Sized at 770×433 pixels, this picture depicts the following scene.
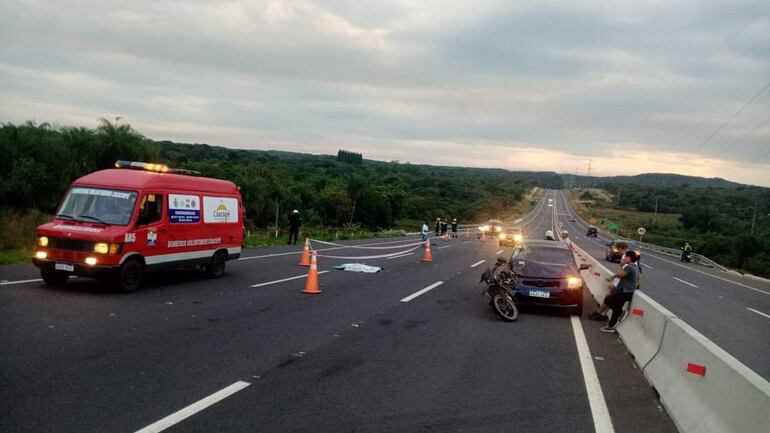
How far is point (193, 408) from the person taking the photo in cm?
531

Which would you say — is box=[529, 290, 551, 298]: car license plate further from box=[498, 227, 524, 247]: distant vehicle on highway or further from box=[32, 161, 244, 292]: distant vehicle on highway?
box=[498, 227, 524, 247]: distant vehicle on highway

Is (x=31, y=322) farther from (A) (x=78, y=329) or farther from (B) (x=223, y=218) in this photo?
(B) (x=223, y=218)

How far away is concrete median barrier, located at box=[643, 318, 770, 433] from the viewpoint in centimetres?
416

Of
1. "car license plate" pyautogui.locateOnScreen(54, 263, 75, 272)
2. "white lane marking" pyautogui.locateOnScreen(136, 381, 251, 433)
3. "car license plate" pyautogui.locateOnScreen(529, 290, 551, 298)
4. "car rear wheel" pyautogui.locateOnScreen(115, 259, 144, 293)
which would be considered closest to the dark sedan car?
"car license plate" pyautogui.locateOnScreen(529, 290, 551, 298)

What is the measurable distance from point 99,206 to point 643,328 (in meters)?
10.5

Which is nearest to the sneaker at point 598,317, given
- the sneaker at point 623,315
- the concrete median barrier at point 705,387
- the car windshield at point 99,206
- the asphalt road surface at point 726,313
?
the sneaker at point 623,315

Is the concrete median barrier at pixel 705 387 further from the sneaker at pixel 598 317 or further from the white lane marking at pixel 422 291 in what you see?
the white lane marking at pixel 422 291

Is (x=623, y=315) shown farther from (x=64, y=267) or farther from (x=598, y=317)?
(x=64, y=267)

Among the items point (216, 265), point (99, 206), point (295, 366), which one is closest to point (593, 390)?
point (295, 366)

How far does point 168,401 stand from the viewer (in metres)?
5.49

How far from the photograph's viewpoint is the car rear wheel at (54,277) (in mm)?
11266

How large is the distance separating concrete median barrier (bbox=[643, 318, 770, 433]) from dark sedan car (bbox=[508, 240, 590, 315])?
4.69 meters

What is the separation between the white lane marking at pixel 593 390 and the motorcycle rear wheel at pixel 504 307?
139 cm

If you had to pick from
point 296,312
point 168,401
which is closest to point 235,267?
point 296,312
